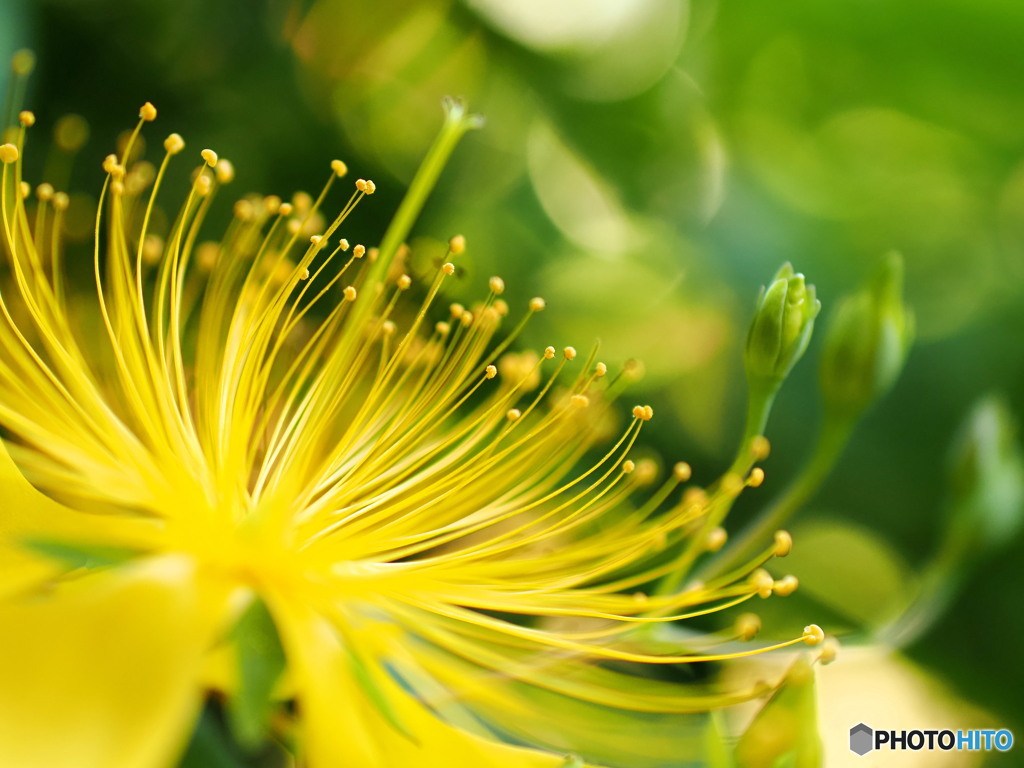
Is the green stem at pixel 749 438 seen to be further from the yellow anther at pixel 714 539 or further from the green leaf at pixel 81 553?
the green leaf at pixel 81 553

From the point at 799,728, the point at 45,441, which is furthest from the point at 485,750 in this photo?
the point at 45,441

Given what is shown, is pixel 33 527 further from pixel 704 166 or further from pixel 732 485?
pixel 704 166

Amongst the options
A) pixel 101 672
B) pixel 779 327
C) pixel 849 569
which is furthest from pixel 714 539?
pixel 849 569

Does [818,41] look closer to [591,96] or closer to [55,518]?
[591,96]

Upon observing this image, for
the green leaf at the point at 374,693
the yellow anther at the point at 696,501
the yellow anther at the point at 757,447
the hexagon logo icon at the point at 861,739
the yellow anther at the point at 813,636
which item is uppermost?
the yellow anther at the point at 757,447

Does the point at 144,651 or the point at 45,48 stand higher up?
the point at 45,48

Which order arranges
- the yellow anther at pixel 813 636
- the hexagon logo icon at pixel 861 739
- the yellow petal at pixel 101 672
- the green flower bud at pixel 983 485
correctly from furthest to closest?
1. the green flower bud at pixel 983 485
2. the hexagon logo icon at pixel 861 739
3. the yellow anther at pixel 813 636
4. the yellow petal at pixel 101 672

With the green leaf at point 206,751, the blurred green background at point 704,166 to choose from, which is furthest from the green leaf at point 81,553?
the blurred green background at point 704,166
